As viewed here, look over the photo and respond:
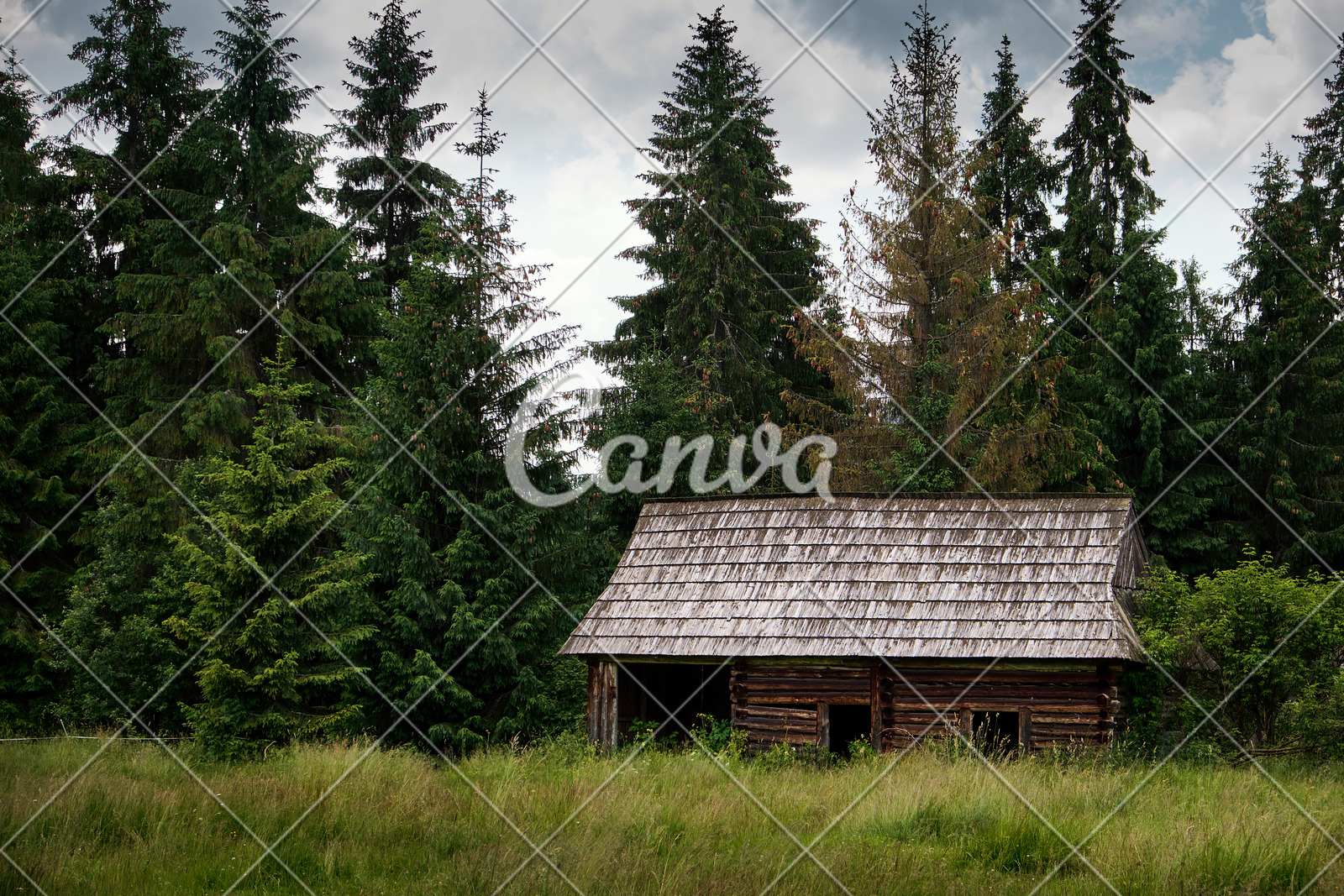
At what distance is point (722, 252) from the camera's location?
88.4ft

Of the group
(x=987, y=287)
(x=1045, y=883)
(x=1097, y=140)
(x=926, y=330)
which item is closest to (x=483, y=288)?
(x=926, y=330)

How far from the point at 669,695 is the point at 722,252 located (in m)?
13.1

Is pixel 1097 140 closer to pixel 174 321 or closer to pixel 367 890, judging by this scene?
pixel 174 321

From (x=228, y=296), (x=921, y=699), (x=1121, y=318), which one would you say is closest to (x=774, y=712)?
(x=921, y=699)

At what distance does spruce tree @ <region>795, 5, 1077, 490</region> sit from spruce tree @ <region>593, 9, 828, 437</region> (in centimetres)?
330

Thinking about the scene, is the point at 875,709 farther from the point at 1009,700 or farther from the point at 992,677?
the point at 1009,700

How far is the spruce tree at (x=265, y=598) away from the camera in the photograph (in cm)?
1266

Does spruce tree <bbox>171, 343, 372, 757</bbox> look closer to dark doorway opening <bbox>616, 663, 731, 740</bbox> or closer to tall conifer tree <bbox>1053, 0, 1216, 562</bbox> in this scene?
dark doorway opening <bbox>616, 663, 731, 740</bbox>

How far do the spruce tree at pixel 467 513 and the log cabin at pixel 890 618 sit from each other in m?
1.65

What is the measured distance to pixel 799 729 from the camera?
1468 cm

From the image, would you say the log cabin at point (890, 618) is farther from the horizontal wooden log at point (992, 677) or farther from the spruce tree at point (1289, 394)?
the spruce tree at point (1289, 394)

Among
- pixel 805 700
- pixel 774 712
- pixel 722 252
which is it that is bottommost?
pixel 774 712

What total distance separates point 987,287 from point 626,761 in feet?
52.5

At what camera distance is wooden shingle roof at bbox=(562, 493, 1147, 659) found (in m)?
13.8
